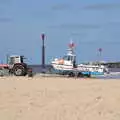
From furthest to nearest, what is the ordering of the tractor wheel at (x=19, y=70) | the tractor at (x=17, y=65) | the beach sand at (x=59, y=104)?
the tractor at (x=17, y=65), the tractor wheel at (x=19, y=70), the beach sand at (x=59, y=104)

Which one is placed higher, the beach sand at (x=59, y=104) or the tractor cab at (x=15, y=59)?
the tractor cab at (x=15, y=59)

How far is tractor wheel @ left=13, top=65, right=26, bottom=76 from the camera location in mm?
39375

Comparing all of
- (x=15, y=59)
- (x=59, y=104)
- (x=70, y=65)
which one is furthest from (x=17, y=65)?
(x=59, y=104)

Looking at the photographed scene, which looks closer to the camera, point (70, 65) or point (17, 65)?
point (17, 65)

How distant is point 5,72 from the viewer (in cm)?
4103

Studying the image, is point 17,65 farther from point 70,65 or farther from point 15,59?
point 70,65

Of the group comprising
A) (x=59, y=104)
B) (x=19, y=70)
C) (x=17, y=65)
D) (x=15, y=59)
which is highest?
(x=15, y=59)

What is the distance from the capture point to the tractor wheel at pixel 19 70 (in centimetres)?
3938

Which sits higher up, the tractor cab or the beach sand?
the tractor cab

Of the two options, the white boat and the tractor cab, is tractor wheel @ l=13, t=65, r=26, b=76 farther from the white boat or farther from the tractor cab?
the white boat

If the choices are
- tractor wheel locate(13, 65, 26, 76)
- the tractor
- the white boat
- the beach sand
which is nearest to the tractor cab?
Answer: the tractor

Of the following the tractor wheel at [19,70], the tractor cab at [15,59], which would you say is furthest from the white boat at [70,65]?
the tractor wheel at [19,70]

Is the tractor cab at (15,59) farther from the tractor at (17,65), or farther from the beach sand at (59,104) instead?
the beach sand at (59,104)

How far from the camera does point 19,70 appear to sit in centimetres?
3981
